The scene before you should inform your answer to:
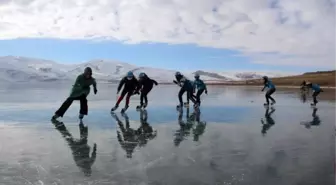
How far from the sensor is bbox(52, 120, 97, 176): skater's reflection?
6289 millimetres

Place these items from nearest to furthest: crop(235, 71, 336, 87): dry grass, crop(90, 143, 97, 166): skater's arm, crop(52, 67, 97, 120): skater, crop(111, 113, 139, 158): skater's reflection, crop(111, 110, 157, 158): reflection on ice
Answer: crop(90, 143, 97, 166): skater's arm < crop(111, 113, 139, 158): skater's reflection < crop(111, 110, 157, 158): reflection on ice < crop(52, 67, 97, 120): skater < crop(235, 71, 336, 87): dry grass

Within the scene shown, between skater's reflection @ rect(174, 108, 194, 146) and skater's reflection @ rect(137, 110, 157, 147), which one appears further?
skater's reflection @ rect(174, 108, 194, 146)

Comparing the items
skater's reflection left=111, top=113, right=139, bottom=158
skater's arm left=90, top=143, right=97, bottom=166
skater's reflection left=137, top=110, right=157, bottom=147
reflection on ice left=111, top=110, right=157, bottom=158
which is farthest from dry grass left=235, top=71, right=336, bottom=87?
skater's arm left=90, top=143, right=97, bottom=166

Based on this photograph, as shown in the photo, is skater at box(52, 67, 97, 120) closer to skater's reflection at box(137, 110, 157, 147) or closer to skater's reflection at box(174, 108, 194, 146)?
skater's reflection at box(137, 110, 157, 147)

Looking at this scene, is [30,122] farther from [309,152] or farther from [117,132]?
[309,152]

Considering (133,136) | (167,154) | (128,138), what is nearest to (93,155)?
(167,154)

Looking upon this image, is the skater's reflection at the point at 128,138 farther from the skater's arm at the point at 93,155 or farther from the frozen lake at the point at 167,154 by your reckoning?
the skater's arm at the point at 93,155

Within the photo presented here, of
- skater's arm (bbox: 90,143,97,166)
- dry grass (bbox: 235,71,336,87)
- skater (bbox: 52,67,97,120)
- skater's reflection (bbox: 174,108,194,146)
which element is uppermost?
skater (bbox: 52,67,97,120)

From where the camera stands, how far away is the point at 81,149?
25.2 ft

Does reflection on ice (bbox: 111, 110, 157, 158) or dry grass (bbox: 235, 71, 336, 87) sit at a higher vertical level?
reflection on ice (bbox: 111, 110, 157, 158)

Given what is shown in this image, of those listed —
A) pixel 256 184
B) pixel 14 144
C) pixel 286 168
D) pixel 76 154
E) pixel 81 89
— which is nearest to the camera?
pixel 256 184

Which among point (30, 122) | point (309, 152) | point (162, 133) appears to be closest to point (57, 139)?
point (162, 133)

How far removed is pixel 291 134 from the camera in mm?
10086

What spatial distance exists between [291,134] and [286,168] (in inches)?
161
